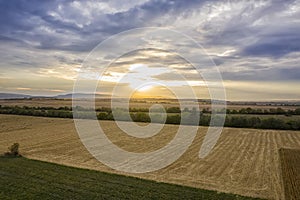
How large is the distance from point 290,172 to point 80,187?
12.8 meters

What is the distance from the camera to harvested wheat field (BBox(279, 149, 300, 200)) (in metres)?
13.6

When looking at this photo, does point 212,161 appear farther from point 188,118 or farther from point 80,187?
point 188,118

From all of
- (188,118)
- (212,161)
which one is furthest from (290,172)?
(188,118)

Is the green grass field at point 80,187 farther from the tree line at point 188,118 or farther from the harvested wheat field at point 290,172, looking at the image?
the tree line at point 188,118

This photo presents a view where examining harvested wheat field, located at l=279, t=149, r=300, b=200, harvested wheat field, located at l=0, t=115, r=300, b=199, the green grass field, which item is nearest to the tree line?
harvested wheat field, located at l=0, t=115, r=300, b=199

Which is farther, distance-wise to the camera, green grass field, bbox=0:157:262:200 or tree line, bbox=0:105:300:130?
tree line, bbox=0:105:300:130

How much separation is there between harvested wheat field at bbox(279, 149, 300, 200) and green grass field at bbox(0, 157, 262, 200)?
2685 millimetres

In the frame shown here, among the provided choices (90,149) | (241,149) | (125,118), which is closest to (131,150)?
(90,149)

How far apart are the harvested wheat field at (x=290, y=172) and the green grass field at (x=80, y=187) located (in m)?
2.68

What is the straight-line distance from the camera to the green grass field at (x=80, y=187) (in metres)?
12.7

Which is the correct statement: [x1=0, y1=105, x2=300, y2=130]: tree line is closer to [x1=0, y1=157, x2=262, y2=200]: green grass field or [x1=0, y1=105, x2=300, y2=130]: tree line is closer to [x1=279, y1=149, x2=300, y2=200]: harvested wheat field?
[x1=279, y1=149, x2=300, y2=200]: harvested wheat field

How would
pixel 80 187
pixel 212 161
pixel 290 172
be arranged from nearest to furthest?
pixel 80 187
pixel 290 172
pixel 212 161

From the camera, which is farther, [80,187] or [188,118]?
[188,118]

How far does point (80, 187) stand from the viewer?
13805 millimetres
